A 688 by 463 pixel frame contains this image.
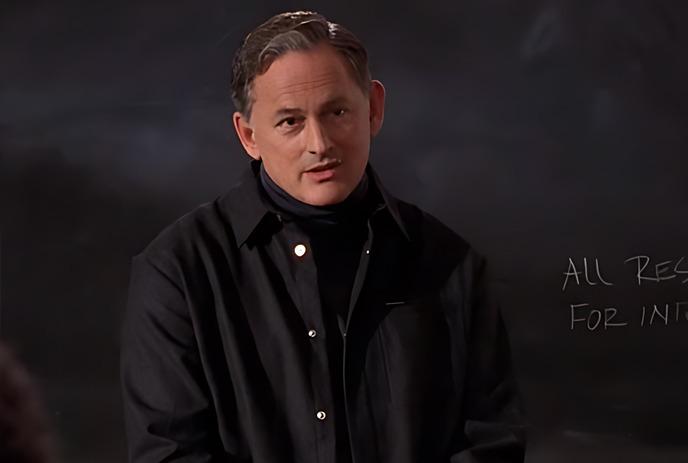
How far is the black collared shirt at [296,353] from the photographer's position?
1238 millimetres

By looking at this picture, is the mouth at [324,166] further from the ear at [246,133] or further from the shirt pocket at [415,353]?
the shirt pocket at [415,353]

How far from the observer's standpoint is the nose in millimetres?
1218

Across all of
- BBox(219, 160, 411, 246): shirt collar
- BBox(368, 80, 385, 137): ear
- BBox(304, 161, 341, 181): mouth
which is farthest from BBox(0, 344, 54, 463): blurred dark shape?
BBox(368, 80, 385, 137): ear

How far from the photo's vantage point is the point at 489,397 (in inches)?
51.1

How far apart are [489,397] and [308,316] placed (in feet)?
0.85

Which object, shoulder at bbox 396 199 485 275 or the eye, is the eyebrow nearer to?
the eye

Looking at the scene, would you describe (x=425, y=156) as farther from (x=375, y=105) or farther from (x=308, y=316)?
(x=308, y=316)

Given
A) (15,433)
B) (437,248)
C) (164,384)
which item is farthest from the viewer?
(437,248)

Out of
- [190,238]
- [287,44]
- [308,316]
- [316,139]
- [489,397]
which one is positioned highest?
[287,44]

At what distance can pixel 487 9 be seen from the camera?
201 cm

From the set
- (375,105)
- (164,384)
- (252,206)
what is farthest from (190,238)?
(375,105)

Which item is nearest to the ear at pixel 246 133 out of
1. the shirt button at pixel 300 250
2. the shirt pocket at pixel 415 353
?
the shirt button at pixel 300 250

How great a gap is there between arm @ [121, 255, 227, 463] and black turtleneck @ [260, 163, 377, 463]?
0.16 m

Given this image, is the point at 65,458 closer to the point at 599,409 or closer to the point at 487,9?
the point at 599,409
